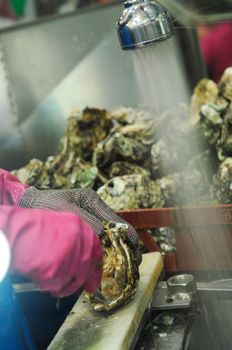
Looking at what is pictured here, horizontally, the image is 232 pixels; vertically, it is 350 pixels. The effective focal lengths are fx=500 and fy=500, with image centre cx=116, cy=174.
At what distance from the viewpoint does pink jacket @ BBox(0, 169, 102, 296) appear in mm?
1146

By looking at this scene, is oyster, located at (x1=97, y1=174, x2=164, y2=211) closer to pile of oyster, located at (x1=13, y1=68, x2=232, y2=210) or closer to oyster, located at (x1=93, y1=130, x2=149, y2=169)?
pile of oyster, located at (x1=13, y1=68, x2=232, y2=210)

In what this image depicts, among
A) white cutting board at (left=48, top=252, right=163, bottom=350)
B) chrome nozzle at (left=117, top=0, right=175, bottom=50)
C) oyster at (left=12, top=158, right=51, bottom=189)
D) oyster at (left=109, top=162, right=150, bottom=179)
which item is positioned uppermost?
chrome nozzle at (left=117, top=0, right=175, bottom=50)

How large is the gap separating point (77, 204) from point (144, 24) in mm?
643

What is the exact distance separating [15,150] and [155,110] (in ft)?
3.96

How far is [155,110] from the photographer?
8.91 ft

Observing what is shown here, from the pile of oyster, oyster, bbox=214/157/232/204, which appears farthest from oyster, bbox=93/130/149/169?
oyster, bbox=214/157/232/204

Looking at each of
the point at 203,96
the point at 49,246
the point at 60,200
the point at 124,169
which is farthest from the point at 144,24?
the point at 203,96

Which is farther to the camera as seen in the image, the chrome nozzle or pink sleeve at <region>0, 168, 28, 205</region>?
pink sleeve at <region>0, 168, 28, 205</region>

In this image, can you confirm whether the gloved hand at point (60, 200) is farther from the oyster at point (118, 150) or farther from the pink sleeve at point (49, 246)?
the oyster at point (118, 150)

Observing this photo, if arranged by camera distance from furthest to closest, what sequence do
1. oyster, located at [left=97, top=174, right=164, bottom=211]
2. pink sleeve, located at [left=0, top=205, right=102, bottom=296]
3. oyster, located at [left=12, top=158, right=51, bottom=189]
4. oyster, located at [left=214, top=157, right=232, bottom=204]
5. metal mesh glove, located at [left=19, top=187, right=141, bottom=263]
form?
oyster, located at [left=12, top=158, right=51, bottom=189], oyster, located at [left=97, top=174, right=164, bottom=211], oyster, located at [left=214, top=157, right=232, bottom=204], metal mesh glove, located at [left=19, top=187, right=141, bottom=263], pink sleeve, located at [left=0, top=205, right=102, bottom=296]

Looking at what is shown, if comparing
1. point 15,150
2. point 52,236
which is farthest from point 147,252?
point 15,150

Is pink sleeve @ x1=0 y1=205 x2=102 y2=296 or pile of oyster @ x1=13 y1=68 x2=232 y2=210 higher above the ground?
pink sleeve @ x1=0 y1=205 x2=102 y2=296

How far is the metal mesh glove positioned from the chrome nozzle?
53 cm

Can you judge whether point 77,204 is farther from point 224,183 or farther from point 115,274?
point 224,183
